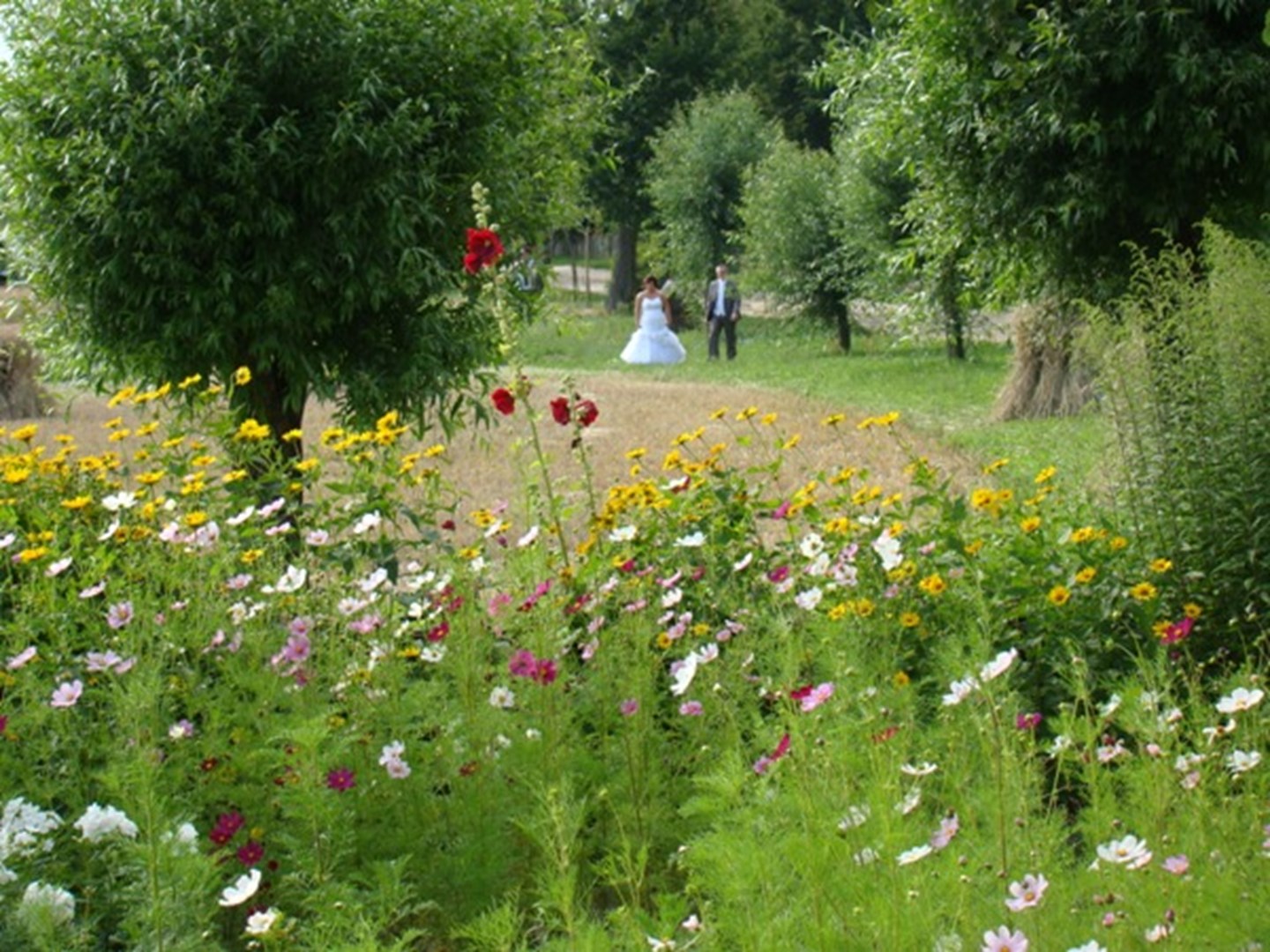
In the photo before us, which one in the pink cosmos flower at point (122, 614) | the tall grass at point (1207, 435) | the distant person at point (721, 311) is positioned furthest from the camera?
the distant person at point (721, 311)

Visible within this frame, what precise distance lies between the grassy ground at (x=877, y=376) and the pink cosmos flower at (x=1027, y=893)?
281 cm

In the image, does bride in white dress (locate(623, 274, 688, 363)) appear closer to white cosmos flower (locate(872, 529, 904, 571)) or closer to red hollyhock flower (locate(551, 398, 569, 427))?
red hollyhock flower (locate(551, 398, 569, 427))

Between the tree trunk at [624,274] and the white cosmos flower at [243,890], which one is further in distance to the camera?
the tree trunk at [624,274]

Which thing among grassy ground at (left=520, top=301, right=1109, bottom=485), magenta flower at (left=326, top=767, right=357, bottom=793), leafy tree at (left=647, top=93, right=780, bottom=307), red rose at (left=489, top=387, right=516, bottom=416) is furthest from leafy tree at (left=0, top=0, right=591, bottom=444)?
leafy tree at (left=647, top=93, right=780, bottom=307)

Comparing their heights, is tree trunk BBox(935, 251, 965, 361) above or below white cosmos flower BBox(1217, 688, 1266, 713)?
below

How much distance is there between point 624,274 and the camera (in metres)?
41.0

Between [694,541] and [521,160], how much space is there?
331 cm

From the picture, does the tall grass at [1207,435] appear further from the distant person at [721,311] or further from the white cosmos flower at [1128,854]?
the distant person at [721,311]

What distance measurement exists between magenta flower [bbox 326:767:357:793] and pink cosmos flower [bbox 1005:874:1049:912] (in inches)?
50.6

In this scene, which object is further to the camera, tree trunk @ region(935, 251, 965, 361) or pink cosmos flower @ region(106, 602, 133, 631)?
tree trunk @ region(935, 251, 965, 361)

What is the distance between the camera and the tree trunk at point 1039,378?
13.7m

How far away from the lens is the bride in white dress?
78.6 ft

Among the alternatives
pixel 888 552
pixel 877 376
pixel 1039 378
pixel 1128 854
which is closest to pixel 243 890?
pixel 1128 854

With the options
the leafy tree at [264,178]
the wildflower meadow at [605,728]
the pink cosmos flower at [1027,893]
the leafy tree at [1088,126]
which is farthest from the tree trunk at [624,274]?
the pink cosmos flower at [1027,893]
